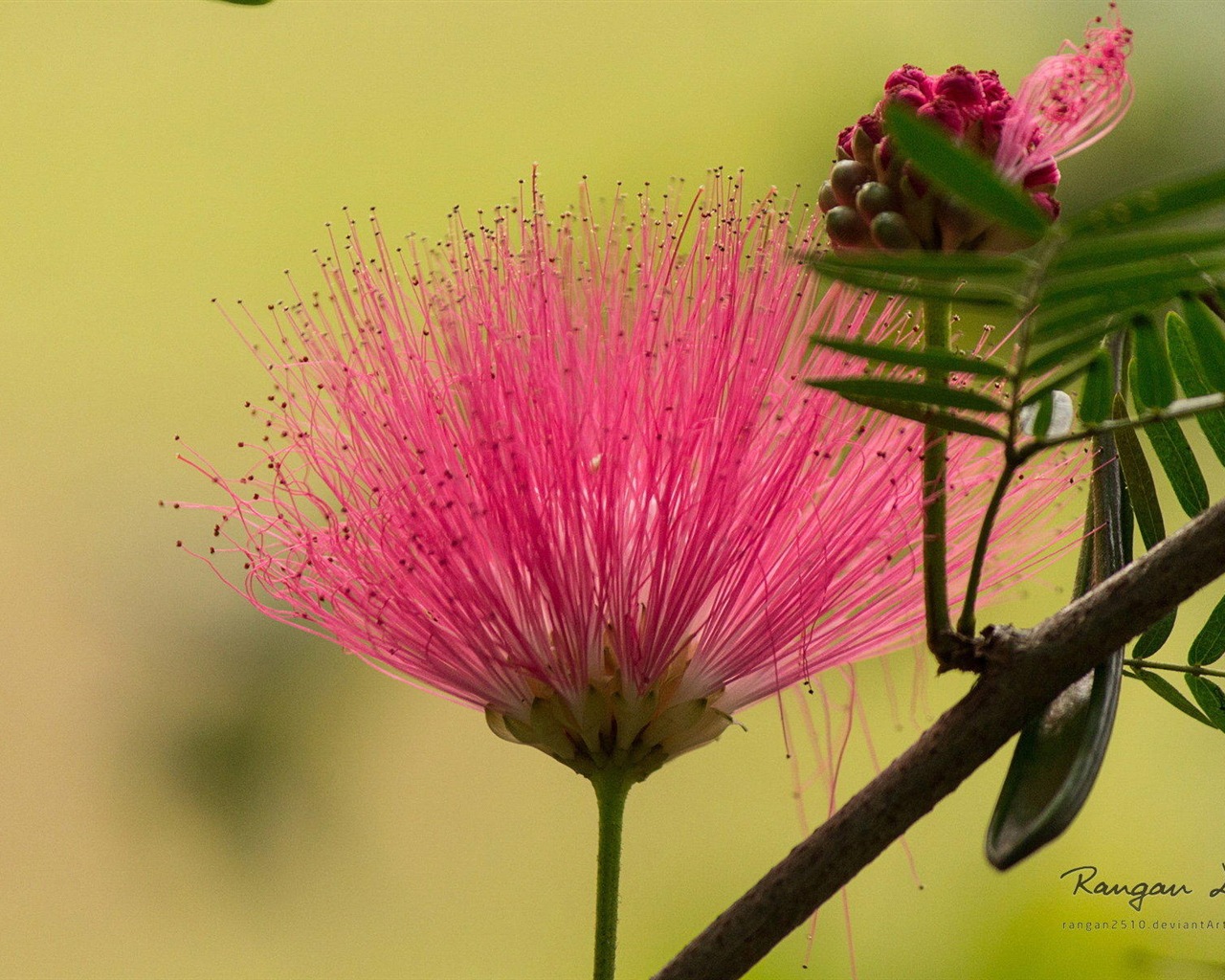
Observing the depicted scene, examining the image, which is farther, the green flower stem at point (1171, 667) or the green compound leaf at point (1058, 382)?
the green flower stem at point (1171, 667)

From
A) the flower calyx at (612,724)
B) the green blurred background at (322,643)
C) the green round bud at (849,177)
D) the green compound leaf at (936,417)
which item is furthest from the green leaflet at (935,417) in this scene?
the green blurred background at (322,643)

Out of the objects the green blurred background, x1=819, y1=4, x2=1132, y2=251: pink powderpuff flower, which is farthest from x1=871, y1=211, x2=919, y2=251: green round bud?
the green blurred background

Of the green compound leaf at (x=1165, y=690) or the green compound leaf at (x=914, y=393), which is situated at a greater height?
the green compound leaf at (x=914, y=393)

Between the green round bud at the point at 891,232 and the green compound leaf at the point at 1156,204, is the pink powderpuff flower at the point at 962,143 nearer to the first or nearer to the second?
the green round bud at the point at 891,232

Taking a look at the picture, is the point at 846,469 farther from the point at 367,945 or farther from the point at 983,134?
Result: the point at 367,945

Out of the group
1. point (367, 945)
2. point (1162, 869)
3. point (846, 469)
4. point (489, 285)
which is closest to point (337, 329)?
point (489, 285)

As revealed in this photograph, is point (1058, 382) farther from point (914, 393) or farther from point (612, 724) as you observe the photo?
point (612, 724)
